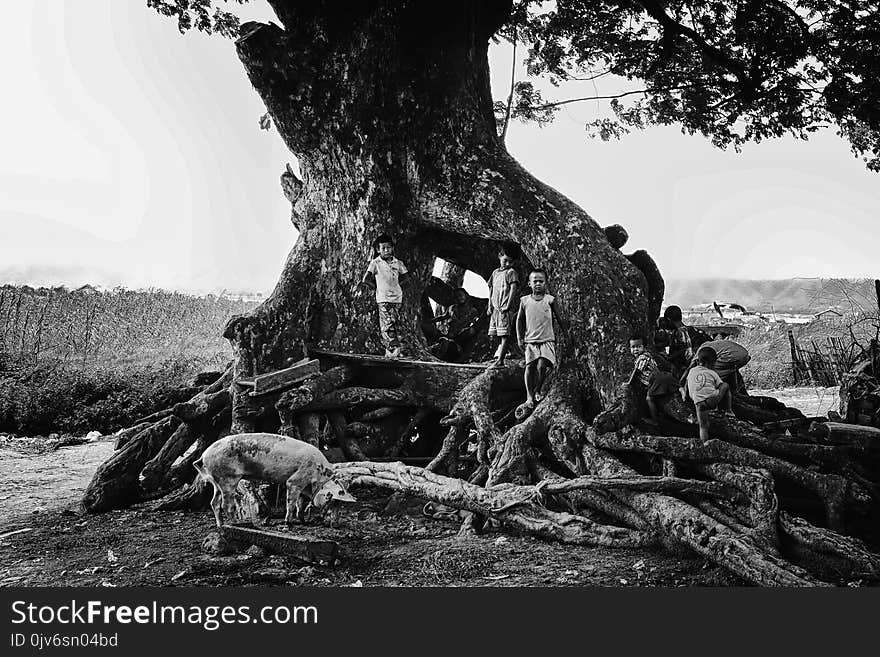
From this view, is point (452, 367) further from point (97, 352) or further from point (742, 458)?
point (97, 352)

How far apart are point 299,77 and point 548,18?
5297 mm

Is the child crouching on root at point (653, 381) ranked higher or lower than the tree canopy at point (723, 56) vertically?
lower

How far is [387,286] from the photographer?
850 centimetres

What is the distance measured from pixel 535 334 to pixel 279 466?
2.66m

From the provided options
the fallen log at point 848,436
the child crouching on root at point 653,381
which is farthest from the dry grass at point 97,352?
the fallen log at point 848,436

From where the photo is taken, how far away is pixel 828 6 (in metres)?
10.4

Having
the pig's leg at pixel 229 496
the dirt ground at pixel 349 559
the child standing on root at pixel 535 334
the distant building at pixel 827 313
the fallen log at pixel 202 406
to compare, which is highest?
the distant building at pixel 827 313

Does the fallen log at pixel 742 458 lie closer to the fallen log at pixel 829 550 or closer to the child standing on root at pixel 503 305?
the fallen log at pixel 829 550

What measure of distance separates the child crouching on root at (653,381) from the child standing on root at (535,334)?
0.84 meters

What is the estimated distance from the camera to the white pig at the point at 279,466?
5.82 meters

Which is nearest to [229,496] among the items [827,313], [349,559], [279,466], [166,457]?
[279,466]

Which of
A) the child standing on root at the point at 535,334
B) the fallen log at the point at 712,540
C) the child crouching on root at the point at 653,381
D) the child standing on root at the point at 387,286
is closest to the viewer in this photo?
the fallen log at the point at 712,540

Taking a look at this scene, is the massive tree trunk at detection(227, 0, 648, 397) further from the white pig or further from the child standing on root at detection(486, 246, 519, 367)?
the white pig

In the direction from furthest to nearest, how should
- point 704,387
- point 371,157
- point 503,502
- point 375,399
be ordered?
point 371,157 → point 375,399 → point 704,387 → point 503,502
